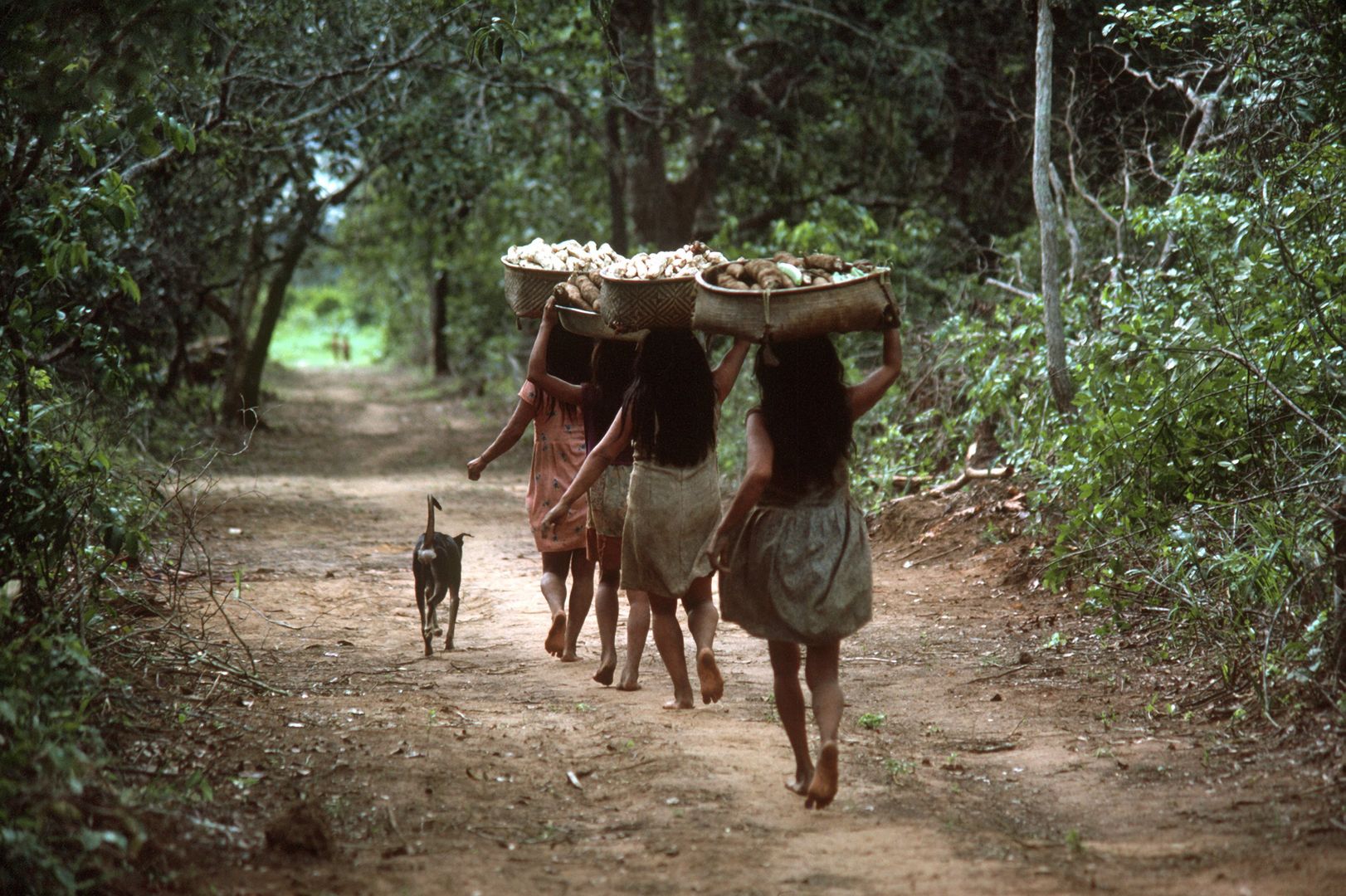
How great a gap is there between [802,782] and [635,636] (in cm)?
166

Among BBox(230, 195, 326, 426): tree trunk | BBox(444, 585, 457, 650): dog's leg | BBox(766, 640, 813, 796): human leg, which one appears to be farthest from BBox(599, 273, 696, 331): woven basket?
BBox(230, 195, 326, 426): tree trunk

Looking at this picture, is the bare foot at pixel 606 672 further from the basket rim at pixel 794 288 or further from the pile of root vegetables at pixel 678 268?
the basket rim at pixel 794 288

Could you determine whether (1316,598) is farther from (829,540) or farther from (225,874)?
(225,874)

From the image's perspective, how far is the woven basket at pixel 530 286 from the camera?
6211 mm

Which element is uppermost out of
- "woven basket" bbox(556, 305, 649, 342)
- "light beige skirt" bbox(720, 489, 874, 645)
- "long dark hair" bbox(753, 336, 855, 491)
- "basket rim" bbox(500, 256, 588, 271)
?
"basket rim" bbox(500, 256, 588, 271)

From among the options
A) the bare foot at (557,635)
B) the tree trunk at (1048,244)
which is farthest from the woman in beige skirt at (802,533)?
the tree trunk at (1048,244)

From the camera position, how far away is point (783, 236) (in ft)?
42.4

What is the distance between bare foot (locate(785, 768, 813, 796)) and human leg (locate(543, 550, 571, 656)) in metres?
1.93

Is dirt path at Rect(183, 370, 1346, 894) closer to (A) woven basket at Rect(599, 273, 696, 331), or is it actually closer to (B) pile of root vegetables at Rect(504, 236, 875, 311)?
(A) woven basket at Rect(599, 273, 696, 331)

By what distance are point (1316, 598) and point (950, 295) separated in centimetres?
807

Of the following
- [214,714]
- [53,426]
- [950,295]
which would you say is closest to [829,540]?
[214,714]

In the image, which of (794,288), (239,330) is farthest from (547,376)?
(239,330)

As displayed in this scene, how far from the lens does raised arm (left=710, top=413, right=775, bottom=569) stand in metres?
4.29

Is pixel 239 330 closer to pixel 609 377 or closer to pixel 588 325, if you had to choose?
pixel 609 377
